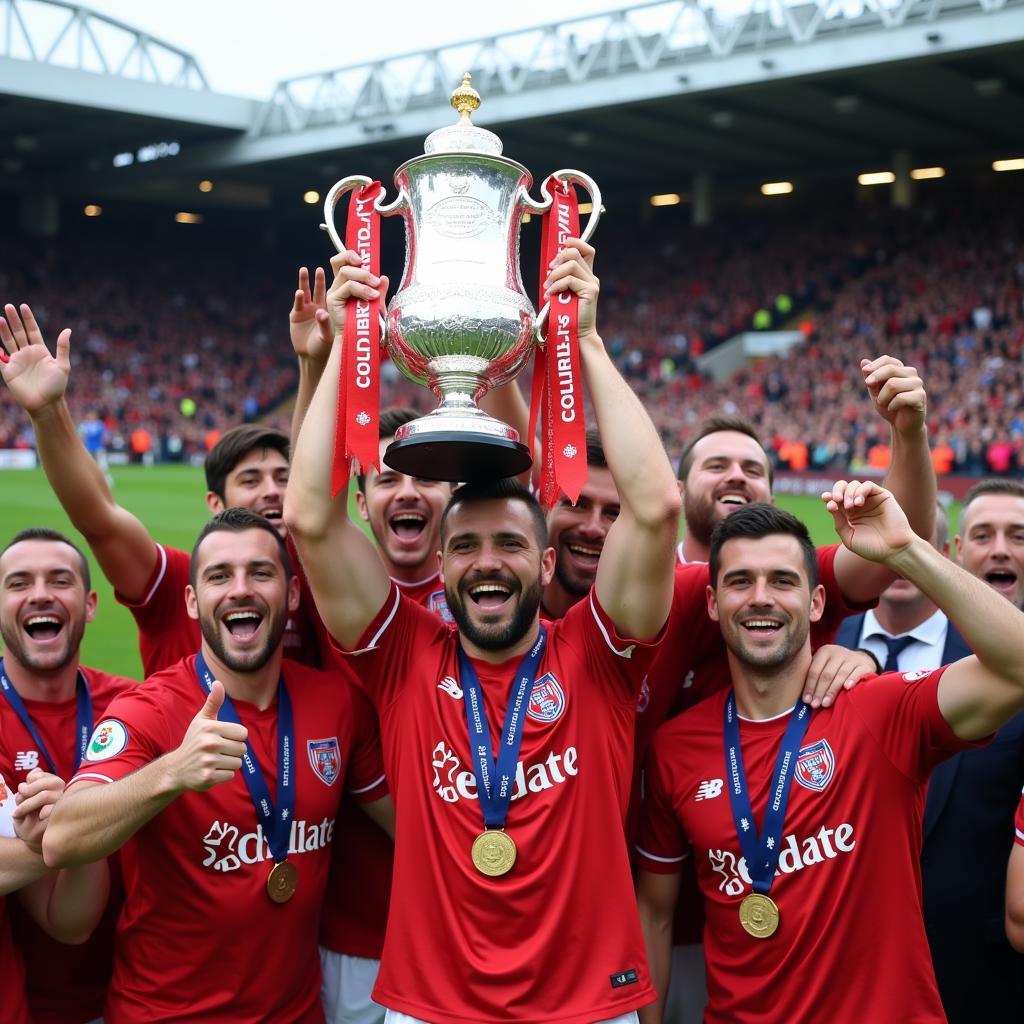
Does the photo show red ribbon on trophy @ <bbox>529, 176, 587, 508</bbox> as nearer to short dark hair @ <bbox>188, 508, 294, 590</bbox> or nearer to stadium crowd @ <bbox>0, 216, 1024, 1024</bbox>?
stadium crowd @ <bbox>0, 216, 1024, 1024</bbox>

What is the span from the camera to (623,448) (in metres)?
2.81

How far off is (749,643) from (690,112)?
24022 millimetres

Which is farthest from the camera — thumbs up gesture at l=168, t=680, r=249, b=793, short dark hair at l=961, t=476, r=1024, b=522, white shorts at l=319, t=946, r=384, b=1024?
short dark hair at l=961, t=476, r=1024, b=522

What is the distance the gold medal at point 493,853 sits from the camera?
106 inches

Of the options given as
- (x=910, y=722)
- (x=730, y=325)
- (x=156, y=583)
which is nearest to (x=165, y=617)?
(x=156, y=583)

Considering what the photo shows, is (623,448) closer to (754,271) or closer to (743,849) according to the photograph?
(743,849)

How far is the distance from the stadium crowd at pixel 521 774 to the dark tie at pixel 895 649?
0.48m

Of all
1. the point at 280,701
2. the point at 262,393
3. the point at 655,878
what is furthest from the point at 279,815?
the point at 262,393

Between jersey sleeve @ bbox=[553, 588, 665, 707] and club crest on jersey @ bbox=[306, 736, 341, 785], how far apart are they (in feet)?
2.25

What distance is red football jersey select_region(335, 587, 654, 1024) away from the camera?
266 cm

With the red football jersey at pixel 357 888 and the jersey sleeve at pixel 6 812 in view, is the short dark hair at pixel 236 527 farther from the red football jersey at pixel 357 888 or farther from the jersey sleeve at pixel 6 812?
the jersey sleeve at pixel 6 812

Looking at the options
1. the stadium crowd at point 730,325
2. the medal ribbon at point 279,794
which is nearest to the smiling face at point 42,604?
the medal ribbon at point 279,794

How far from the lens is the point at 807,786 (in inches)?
113

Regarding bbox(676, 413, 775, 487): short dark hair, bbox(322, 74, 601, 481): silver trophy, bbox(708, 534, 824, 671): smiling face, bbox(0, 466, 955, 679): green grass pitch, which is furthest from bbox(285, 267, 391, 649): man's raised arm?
bbox(0, 466, 955, 679): green grass pitch
